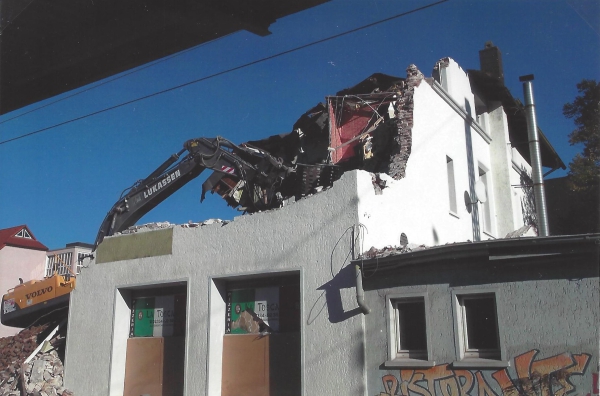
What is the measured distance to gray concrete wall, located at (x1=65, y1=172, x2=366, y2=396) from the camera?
10211 mm

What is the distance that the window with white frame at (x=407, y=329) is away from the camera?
9500 mm

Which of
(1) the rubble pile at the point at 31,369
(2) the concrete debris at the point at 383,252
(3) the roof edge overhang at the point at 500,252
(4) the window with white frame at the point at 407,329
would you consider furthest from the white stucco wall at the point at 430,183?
(1) the rubble pile at the point at 31,369

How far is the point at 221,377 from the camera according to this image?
40.0ft

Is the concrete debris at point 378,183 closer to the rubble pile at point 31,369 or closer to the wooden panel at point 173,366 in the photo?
the wooden panel at point 173,366

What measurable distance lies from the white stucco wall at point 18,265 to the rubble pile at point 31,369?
14942mm

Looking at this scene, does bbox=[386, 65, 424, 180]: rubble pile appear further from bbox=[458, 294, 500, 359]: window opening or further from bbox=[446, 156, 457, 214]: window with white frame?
bbox=[458, 294, 500, 359]: window opening

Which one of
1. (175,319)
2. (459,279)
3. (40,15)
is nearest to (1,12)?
(40,15)

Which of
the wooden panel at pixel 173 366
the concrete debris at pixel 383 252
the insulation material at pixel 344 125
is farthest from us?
the insulation material at pixel 344 125

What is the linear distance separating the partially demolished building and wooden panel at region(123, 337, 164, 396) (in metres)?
0.03

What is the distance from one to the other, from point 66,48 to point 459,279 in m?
6.84

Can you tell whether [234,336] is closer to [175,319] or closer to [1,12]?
[175,319]

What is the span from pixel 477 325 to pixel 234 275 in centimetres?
512

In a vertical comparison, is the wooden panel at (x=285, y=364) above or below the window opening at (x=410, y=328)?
below

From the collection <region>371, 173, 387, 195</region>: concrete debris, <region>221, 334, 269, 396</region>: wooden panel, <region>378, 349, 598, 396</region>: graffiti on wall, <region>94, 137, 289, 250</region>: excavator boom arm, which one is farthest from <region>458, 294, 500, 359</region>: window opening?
<region>94, 137, 289, 250</region>: excavator boom arm
